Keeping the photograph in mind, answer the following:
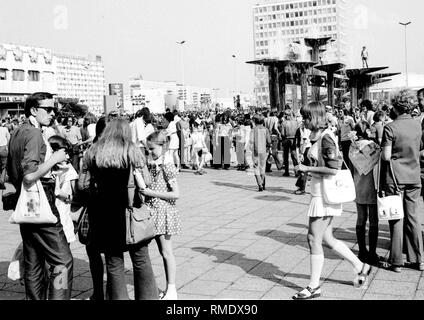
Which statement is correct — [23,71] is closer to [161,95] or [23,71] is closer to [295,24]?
[161,95]

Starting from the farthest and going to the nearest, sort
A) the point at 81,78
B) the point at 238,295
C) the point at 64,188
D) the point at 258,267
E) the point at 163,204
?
the point at 81,78 < the point at 258,267 < the point at 238,295 < the point at 163,204 < the point at 64,188

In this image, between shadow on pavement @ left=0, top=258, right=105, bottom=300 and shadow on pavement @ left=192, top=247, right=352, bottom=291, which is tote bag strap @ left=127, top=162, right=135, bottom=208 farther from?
shadow on pavement @ left=192, top=247, right=352, bottom=291

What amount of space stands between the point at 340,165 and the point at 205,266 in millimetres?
2105

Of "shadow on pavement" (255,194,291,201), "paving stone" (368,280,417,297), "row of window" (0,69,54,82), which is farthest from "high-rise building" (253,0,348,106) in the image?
"paving stone" (368,280,417,297)

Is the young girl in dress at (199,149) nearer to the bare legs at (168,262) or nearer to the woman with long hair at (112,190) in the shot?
the bare legs at (168,262)

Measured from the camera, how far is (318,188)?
500 cm

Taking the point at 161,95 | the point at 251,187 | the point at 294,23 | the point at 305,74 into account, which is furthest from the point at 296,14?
the point at 251,187

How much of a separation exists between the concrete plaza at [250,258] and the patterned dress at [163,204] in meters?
0.74

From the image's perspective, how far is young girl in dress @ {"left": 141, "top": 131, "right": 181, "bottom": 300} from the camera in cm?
485

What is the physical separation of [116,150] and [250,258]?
299cm

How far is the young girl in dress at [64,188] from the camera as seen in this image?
14.6 ft

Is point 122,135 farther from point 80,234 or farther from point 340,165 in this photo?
point 340,165

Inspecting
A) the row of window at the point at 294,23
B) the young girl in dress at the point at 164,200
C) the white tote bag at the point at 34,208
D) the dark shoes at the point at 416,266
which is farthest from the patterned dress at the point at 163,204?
the row of window at the point at 294,23
